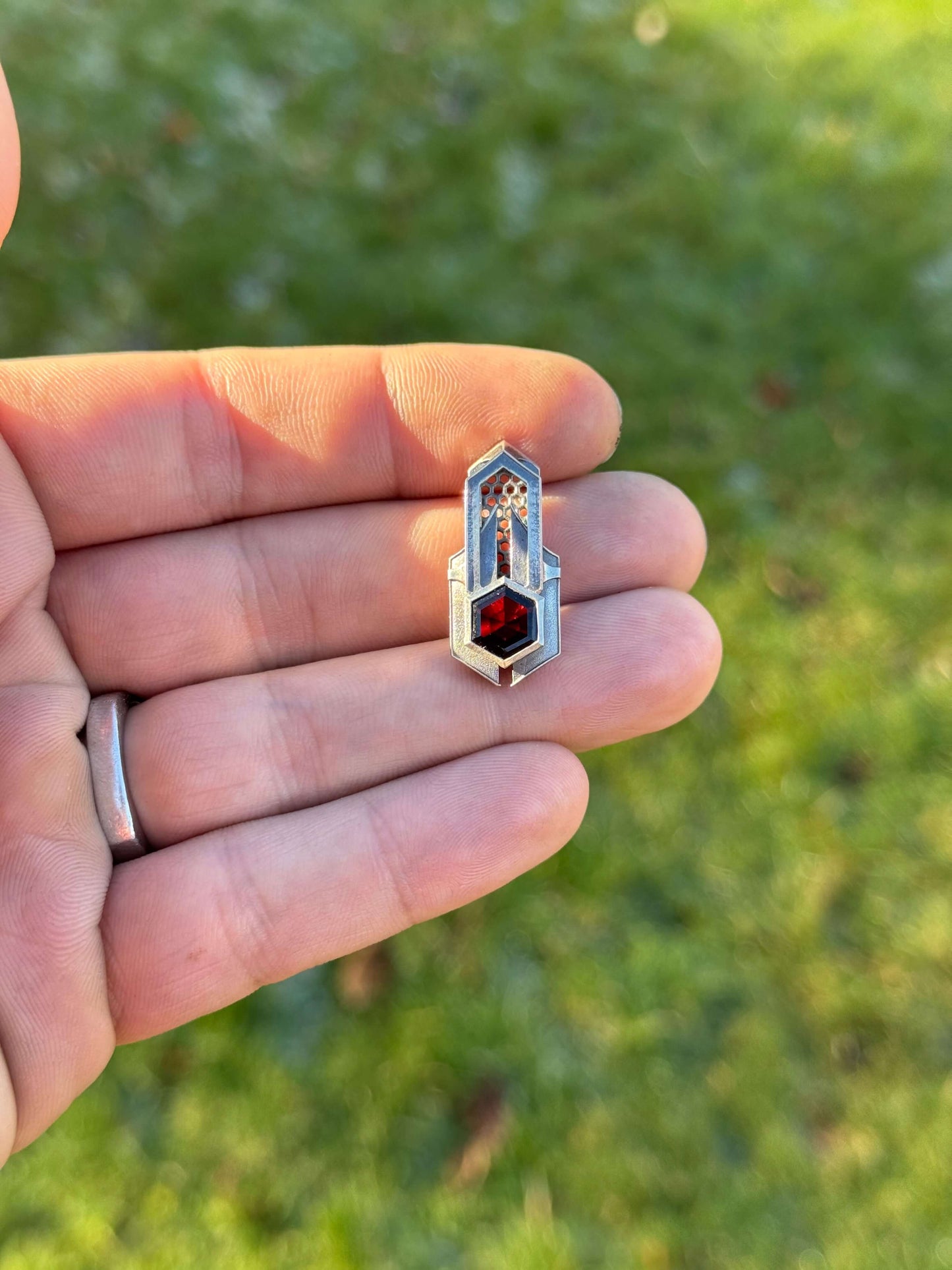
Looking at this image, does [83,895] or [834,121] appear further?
[834,121]

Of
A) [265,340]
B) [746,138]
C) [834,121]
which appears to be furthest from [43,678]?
[834,121]

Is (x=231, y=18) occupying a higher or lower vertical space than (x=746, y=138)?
higher

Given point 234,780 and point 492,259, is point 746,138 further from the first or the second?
point 234,780

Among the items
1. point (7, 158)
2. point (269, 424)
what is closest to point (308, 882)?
point (269, 424)

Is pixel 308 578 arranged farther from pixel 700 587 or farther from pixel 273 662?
pixel 700 587

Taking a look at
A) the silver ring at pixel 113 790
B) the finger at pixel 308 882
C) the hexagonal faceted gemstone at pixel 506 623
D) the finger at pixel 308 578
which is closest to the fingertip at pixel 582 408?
the finger at pixel 308 578

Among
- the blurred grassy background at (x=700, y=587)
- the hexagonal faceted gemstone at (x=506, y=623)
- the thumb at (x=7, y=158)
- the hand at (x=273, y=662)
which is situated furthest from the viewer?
the blurred grassy background at (x=700, y=587)

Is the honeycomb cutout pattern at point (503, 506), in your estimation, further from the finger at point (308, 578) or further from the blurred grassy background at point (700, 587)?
the blurred grassy background at point (700, 587)
